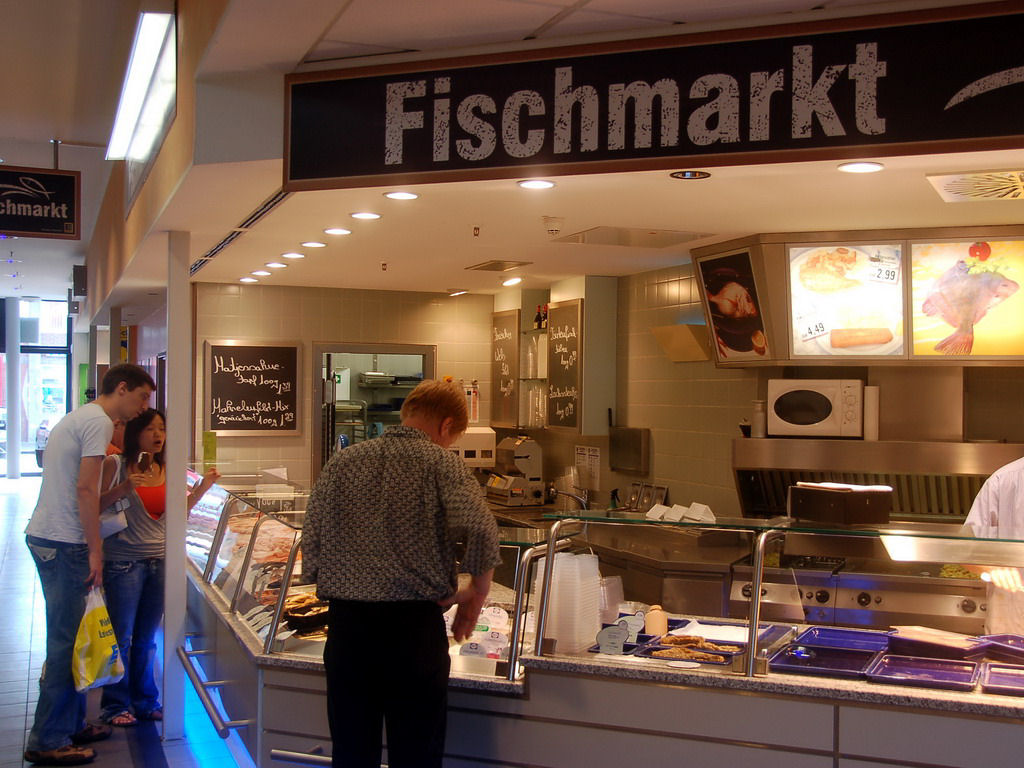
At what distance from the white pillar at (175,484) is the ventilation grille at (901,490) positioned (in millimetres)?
3074

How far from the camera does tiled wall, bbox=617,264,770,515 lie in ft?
19.6

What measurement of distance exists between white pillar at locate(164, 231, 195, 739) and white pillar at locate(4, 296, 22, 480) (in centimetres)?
1501

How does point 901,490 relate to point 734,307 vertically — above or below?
below

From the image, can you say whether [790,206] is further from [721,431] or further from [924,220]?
[721,431]

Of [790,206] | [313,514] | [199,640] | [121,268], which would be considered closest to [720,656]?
[313,514]

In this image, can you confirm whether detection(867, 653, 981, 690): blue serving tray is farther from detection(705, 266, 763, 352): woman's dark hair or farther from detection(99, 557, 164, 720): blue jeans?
detection(99, 557, 164, 720): blue jeans

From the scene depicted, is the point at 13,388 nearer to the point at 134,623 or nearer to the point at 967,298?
the point at 134,623

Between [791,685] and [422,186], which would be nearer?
[791,685]

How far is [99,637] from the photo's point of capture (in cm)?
438

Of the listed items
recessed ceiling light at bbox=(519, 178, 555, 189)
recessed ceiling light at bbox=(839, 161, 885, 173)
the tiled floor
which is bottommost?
the tiled floor

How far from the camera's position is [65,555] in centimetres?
435

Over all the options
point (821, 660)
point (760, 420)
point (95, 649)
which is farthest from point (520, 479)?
point (821, 660)

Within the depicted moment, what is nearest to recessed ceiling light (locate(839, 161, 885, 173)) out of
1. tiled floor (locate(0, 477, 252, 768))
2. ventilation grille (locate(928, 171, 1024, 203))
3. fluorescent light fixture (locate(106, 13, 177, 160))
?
ventilation grille (locate(928, 171, 1024, 203))

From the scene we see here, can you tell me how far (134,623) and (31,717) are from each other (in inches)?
27.5
